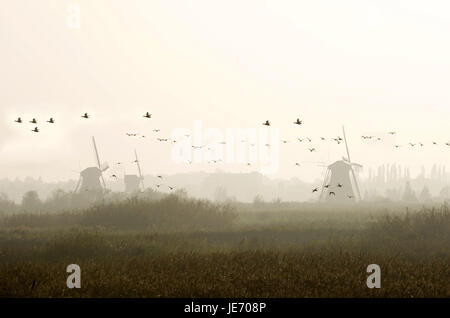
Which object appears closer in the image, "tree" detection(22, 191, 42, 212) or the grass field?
the grass field

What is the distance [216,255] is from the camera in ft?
47.3

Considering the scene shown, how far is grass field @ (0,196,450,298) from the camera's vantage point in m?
9.61

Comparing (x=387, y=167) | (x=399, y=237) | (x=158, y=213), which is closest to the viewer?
(x=399, y=237)

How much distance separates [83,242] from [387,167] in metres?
156

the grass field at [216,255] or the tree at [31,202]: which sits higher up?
the grass field at [216,255]

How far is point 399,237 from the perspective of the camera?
2138 centimetres

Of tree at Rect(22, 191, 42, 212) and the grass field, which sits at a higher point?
the grass field

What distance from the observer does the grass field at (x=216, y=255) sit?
961cm

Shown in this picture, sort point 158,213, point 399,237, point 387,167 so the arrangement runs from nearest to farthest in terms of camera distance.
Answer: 1. point 399,237
2. point 158,213
3. point 387,167

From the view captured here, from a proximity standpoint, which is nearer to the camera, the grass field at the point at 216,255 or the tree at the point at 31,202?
the grass field at the point at 216,255

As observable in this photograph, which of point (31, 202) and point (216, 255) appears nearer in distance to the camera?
point (216, 255)

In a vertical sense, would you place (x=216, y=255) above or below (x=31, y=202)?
above
